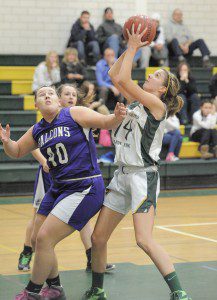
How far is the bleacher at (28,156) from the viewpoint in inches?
473

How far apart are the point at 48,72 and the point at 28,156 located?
1877mm

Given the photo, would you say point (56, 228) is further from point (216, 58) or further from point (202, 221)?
point (216, 58)

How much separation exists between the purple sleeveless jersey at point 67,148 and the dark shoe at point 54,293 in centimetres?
82

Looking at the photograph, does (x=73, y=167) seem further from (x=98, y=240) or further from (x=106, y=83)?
(x=106, y=83)

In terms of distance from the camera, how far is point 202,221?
10180 millimetres

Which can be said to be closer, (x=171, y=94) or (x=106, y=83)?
(x=171, y=94)

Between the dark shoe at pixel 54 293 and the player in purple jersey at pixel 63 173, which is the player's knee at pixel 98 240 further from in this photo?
the dark shoe at pixel 54 293

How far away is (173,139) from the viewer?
13234 millimetres

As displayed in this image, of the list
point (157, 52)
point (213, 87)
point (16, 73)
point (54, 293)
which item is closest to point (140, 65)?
point (157, 52)

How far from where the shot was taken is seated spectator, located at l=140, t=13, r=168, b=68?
52.0 feet

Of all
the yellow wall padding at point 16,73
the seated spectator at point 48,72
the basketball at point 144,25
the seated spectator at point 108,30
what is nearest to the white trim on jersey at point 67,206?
the basketball at point 144,25

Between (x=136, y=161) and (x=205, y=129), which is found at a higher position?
(x=136, y=161)

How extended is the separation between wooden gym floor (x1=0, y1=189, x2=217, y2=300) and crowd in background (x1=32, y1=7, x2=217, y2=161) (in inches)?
82.8

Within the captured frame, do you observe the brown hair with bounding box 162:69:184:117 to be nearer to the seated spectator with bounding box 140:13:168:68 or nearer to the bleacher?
the bleacher
